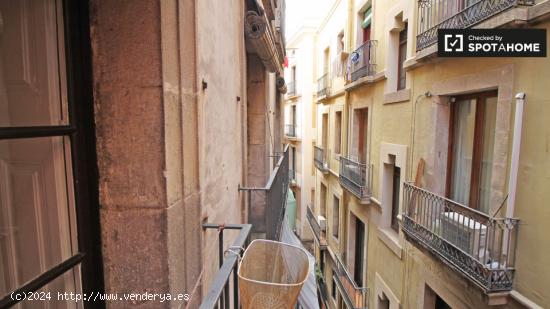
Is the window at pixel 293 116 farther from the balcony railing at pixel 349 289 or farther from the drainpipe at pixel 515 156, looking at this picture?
the drainpipe at pixel 515 156

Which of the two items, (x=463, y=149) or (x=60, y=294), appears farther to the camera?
(x=463, y=149)

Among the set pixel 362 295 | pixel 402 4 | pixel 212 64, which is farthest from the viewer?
pixel 362 295

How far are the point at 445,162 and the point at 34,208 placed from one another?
6.21m

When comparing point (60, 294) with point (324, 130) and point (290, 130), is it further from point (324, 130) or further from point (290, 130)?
point (290, 130)

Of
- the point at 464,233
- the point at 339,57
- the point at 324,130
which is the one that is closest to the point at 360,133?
the point at 339,57

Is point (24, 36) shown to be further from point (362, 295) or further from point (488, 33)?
point (362, 295)

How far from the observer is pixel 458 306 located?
5469 mm

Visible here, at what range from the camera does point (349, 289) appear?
11172 mm

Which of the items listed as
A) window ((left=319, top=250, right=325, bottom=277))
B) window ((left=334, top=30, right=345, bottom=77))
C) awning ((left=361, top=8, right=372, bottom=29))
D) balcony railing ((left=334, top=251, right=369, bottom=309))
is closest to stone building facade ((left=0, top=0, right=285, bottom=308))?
balcony railing ((left=334, top=251, right=369, bottom=309))

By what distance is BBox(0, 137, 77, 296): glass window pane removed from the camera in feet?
3.90

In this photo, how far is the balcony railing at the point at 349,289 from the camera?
9953 millimetres

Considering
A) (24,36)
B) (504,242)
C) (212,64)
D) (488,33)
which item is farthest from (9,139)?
(504,242)

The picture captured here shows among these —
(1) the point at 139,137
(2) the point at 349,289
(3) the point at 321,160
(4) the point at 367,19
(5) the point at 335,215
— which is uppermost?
(4) the point at 367,19

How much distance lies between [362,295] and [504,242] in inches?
254
